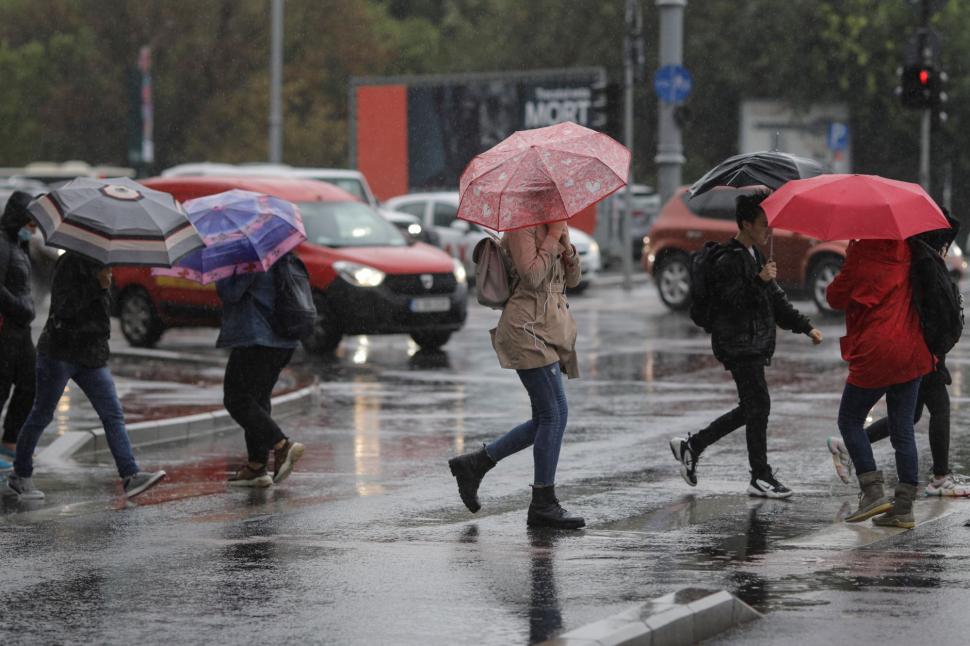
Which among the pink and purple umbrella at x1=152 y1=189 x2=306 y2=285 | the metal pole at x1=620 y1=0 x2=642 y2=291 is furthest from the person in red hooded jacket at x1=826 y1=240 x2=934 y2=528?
the metal pole at x1=620 y1=0 x2=642 y2=291

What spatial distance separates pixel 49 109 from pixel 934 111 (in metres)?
35.3

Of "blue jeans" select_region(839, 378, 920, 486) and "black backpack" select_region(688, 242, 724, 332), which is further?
"black backpack" select_region(688, 242, 724, 332)

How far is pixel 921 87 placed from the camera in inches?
1150

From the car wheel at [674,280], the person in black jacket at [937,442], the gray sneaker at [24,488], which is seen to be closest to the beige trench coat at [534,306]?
the person in black jacket at [937,442]

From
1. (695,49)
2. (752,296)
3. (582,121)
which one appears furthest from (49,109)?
(752,296)

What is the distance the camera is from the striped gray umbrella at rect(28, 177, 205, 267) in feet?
31.4

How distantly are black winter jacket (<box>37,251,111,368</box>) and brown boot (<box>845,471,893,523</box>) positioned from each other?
3902 mm

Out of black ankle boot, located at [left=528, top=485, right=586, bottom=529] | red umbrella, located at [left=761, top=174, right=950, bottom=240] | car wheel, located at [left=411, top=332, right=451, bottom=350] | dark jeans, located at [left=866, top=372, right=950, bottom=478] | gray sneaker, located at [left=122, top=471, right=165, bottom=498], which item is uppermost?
red umbrella, located at [left=761, top=174, right=950, bottom=240]

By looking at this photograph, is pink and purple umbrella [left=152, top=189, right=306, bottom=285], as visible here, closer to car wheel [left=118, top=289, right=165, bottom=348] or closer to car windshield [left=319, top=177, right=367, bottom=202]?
car wheel [left=118, top=289, right=165, bottom=348]

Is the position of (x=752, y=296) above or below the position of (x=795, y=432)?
above

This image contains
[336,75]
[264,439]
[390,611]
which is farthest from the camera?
[336,75]

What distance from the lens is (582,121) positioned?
38.6 m

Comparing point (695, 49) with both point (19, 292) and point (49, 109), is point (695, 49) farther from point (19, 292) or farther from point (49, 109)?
point (19, 292)

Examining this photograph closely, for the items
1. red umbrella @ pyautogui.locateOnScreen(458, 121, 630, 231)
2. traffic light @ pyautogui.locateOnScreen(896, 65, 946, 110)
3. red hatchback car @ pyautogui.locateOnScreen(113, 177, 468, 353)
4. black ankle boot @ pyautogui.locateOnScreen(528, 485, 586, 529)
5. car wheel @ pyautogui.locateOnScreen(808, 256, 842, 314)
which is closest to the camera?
red umbrella @ pyautogui.locateOnScreen(458, 121, 630, 231)
